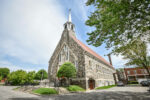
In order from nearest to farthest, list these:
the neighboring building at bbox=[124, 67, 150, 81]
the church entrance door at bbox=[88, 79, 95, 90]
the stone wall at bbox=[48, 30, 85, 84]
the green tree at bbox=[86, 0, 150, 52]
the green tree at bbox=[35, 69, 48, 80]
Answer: the green tree at bbox=[86, 0, 150, 52]
the stone wall at bbox=[48, 30, 85, 84]
the church entrance door at bbox=[88, 79, 95, 90]
the green tree at bbox=[35, 69, 48, 80]
the neighboring building at bbox=[124, 67, 150, 81]

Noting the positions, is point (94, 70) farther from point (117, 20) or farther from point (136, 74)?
point (136, 74)

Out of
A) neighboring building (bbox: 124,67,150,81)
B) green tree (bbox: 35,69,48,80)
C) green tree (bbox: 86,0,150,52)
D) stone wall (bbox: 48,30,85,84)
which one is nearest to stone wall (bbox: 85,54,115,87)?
stone wall (bbox: 48,30,85,84)

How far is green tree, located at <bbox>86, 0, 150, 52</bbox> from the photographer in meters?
5.68

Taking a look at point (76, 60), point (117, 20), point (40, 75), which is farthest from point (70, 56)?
point (40, 75)

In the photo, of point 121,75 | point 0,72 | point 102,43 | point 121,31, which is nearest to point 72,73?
point 102,43

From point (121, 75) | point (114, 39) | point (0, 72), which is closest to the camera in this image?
point (114, 39)

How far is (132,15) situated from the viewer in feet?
20.6

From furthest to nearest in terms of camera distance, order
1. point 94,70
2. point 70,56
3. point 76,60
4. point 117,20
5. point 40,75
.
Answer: point 40,75 < point 94,70 < point 70,56 < point 76,60 < point 117,20

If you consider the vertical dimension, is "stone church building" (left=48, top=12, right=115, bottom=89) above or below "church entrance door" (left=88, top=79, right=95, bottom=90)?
above

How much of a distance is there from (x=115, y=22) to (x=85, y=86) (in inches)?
599

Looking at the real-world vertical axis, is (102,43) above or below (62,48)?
below

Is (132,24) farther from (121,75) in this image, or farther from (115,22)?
(121,75)

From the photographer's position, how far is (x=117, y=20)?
6129mm

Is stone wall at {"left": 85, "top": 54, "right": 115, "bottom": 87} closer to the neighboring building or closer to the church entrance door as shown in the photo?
the church entrance door
